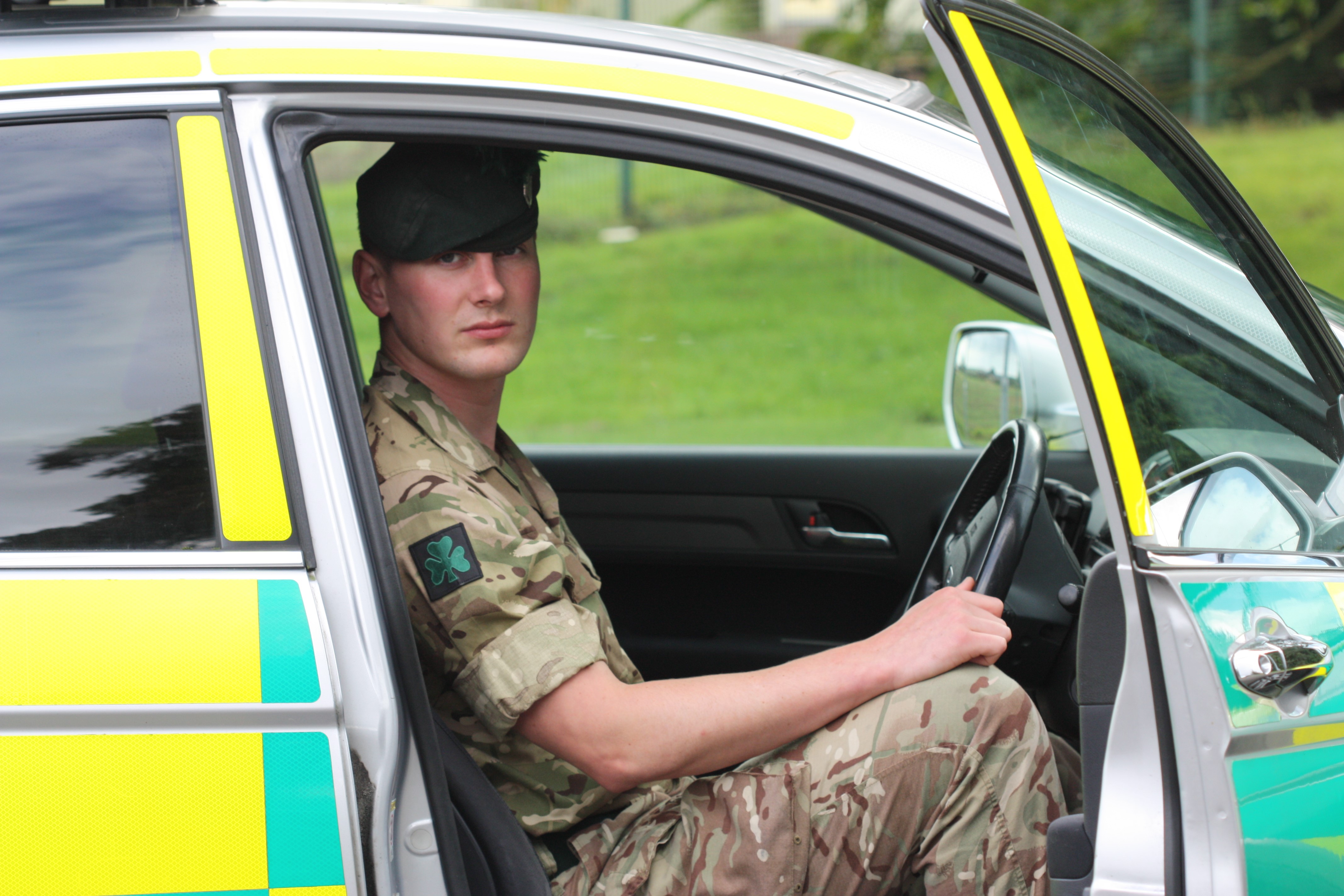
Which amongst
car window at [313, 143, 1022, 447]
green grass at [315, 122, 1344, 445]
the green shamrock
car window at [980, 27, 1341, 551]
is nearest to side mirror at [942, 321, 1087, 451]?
car window at [980, 27, 1341, 551]

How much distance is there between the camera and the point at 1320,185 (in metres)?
9.43

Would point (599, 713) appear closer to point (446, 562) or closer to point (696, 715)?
point (696, 715)

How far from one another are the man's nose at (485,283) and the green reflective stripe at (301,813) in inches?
27.4

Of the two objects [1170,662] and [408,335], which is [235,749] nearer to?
[408,335]

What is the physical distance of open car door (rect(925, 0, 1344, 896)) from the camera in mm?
1099

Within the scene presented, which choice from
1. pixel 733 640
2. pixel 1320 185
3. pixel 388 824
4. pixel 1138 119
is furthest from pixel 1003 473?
pixel 1320 185

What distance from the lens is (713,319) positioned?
828 cm

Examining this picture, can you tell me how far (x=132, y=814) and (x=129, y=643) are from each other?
0.56 feet

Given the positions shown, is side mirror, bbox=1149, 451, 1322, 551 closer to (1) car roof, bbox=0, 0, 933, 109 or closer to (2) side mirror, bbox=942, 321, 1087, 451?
(1) car roof, bbox=0, 0, 933, 109

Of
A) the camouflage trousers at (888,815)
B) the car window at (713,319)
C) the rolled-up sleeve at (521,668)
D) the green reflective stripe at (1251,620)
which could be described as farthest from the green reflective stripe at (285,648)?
the car window at (713,319)

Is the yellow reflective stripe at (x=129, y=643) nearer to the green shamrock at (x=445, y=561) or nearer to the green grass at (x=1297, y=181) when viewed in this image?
the green shamrock at (x=445, y=561)

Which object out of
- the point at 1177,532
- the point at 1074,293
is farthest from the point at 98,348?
the point at 1177,532

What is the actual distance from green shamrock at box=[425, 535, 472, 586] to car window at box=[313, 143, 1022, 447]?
145 inches

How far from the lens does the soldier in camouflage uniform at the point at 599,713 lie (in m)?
1.42
